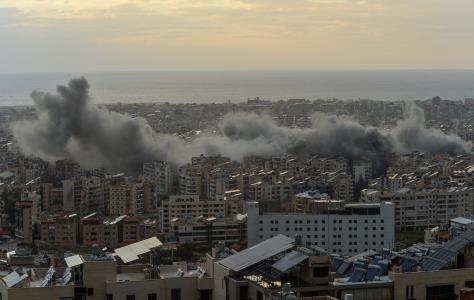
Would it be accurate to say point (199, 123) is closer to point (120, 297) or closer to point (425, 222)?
point (425, 222)

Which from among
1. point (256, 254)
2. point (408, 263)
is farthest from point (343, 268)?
point (256, 254)

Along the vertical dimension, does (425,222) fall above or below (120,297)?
below

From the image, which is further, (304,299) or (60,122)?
(60,122)

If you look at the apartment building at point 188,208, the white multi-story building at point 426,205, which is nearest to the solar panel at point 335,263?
the apartment building at point 188,208

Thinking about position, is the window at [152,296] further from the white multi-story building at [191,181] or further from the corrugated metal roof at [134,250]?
the white multi-story building at [191,181]

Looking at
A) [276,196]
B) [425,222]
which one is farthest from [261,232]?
[276,196]

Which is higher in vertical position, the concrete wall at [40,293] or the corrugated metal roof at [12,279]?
the corrugated metal roof at [12,279]
